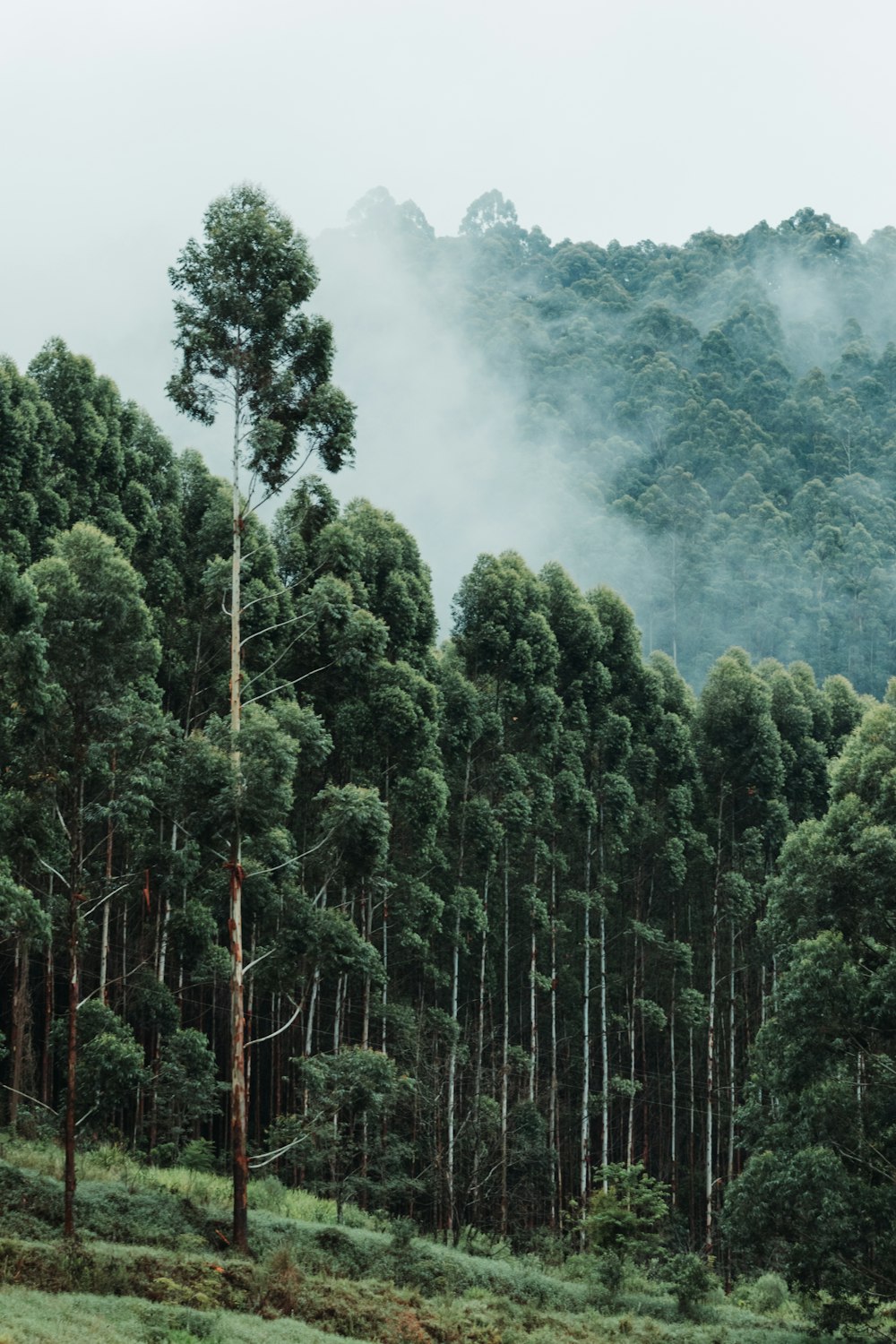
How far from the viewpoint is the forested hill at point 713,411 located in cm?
8906

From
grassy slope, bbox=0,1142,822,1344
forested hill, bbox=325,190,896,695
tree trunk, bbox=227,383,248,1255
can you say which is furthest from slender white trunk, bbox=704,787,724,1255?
forested hill, bbox=325,190,896,695

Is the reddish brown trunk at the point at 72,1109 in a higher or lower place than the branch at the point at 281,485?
lower

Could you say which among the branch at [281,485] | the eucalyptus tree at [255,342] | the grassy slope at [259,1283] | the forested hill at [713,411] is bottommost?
the grassy slope at [259,1283]

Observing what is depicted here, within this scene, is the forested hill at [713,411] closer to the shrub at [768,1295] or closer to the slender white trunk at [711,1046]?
the slender white trunk at [711,1046]

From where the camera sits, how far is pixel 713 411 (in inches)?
4419

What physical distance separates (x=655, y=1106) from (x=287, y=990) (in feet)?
71.5

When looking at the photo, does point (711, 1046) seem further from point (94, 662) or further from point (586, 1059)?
point (94, 662)

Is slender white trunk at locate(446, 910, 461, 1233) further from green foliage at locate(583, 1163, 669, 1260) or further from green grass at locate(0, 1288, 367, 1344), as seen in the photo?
green grass at locate(0, 1288, 367, 1344)

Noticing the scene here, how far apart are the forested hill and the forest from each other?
46.0m

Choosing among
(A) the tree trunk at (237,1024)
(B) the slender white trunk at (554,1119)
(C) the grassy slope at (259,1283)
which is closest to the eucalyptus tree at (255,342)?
(A) the tree trunk at (237,1024)

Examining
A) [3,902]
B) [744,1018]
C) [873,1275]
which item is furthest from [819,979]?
[744,1018]

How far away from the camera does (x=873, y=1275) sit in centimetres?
1978

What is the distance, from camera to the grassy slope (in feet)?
43.0

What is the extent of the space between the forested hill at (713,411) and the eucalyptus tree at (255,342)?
67.5 m
